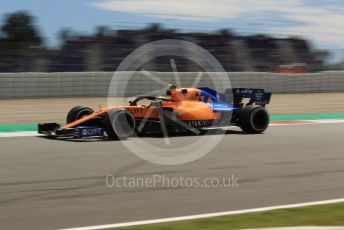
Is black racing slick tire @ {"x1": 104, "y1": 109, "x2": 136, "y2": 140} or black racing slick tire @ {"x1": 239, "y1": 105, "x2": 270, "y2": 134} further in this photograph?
black racing slick tire @ {"x1": 239, "y1": 105, "x2": 270, "y2": 134}

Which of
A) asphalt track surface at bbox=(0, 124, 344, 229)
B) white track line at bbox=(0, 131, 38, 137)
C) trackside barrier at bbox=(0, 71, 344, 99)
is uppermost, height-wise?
trackside barrier at bbox=(0, 71, 344, 99)

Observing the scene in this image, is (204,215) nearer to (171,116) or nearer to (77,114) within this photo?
(171,116)

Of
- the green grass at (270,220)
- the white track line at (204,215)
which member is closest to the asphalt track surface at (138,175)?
the white track line at (204,215)

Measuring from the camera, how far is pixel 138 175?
7.41 meters

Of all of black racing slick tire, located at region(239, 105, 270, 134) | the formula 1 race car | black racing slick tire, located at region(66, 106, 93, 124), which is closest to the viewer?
the formula 1 race car

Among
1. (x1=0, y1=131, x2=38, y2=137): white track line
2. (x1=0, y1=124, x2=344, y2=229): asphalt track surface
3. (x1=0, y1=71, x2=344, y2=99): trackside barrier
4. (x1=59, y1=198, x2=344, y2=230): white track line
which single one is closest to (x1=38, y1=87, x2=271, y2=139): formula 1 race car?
(x1=0, y1=124, x2=344, y2=229): asphalt track surface

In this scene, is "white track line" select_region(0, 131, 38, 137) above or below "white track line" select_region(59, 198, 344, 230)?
above

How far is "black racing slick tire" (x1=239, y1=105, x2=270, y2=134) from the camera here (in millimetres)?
11922

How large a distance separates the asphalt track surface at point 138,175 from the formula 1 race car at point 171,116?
30 cm

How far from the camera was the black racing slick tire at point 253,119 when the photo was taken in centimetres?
1192

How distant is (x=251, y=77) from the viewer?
2223 cm

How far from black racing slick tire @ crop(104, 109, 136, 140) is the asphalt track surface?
29 cm

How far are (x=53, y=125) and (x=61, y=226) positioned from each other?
631 cm

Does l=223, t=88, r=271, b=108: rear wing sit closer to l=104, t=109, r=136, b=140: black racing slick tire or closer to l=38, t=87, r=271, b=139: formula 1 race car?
l=38, t=87, r=271, b=139: formula 1 race car
